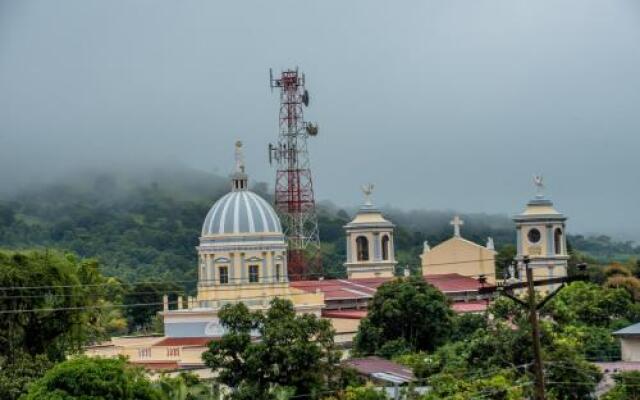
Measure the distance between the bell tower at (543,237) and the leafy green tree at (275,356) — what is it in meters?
37.4

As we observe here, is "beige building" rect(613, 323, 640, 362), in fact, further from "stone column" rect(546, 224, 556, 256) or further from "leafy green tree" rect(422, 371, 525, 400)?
"stone column" rect(546, 224, 556, 256)

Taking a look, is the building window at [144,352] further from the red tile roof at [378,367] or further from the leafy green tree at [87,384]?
the leafy green tree at [87,384]

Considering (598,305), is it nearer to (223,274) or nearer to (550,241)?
(223,274)

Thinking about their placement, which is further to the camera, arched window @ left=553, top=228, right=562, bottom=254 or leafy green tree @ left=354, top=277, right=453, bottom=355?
arched window @ left=553, top=228, right=562, bottom=254

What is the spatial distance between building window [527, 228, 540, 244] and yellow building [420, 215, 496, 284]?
6.77 ft

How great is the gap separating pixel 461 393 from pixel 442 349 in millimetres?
11193

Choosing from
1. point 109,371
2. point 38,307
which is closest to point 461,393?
point 109,371

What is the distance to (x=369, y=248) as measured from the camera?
88438 millimetres

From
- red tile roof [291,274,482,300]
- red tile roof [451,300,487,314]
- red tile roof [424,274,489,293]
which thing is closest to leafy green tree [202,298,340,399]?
red tile roof [291,274,482,300]

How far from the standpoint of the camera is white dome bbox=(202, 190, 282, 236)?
63.2 meters

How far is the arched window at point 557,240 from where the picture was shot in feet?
284

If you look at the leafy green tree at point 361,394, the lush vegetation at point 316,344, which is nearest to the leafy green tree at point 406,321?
the lush vegetation at point 316,344

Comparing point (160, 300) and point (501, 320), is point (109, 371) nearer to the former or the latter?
point (501, 320)

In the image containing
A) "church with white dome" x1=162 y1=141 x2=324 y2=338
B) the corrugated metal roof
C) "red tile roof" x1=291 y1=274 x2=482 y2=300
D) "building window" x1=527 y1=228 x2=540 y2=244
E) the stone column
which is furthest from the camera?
"building window" x1=527 y1=228 x2=540 y2=244
